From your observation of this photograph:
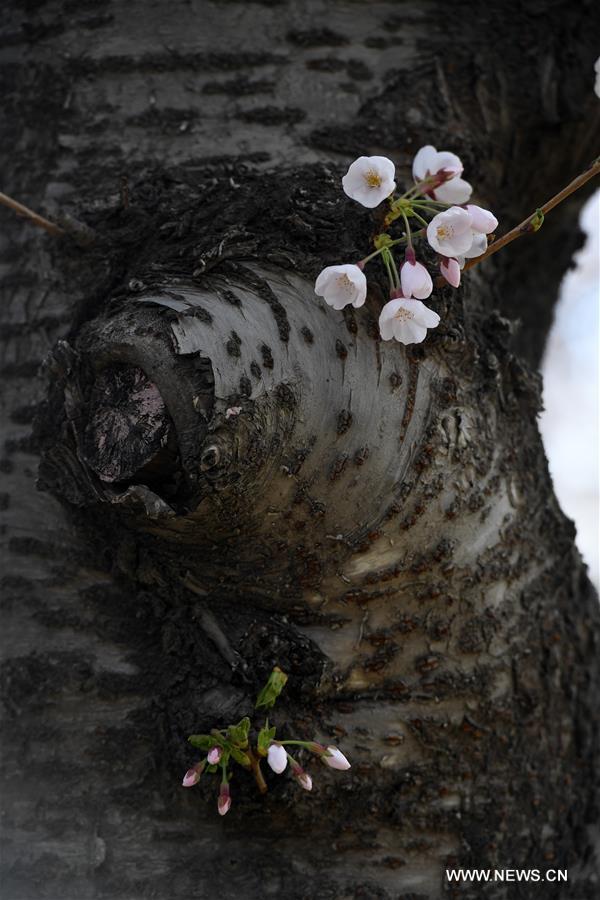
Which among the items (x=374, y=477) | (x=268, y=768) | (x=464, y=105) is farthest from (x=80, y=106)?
(x=268, y=768)

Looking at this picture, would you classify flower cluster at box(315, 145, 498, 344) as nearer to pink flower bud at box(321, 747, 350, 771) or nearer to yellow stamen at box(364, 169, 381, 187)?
yellow stamen at box(364, 169, 381, 187)

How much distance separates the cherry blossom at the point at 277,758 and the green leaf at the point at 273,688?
6cm

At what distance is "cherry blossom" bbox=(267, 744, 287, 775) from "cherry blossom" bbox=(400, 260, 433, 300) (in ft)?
2.06

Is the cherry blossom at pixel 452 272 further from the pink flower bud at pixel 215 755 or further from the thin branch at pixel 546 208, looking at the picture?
the pink flower bud at pixel 215 755

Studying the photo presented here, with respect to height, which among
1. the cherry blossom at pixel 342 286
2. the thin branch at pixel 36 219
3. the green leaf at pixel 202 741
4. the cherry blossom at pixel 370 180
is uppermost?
the thin branch at pixel 36 219

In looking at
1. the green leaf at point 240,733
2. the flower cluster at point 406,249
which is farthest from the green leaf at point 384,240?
the green leaf at point 240,733

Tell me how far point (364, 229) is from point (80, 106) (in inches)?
24.3

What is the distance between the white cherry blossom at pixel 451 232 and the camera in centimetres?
117

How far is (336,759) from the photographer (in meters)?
1.21

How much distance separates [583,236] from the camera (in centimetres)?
242

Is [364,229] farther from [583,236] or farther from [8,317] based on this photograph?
[583,236]

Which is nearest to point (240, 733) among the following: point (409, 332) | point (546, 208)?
Result: point (409, 332)

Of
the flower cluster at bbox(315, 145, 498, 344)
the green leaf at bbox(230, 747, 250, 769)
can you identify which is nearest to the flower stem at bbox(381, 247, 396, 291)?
the flower cluster at bbox(315, 145, 498, 344)

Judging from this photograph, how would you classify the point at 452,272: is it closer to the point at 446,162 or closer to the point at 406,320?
the point at 406,320
